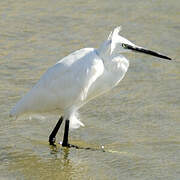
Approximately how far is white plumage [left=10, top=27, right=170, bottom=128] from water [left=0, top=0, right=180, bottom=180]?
395 millimetres

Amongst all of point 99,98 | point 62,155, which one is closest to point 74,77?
point 62,155

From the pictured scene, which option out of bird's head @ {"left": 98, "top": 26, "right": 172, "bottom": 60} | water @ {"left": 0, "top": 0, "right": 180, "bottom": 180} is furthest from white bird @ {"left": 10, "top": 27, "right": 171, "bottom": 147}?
water @ {"left": 0, "top": 0, "right": 180, "bottom": 180}

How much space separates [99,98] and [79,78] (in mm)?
Result: 1332

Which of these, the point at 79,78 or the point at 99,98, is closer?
the point at 79,78

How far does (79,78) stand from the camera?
6.04m

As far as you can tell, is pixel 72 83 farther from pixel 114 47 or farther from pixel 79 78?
pixel 114 47

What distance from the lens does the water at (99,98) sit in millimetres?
5633

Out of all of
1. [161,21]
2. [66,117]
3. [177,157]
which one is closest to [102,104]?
[66,117]

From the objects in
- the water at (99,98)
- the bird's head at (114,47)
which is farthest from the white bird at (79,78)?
the water at (99,98)

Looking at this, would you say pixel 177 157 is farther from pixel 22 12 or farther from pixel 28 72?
pixel 22 12

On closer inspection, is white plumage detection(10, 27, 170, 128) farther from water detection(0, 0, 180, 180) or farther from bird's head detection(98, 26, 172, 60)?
water detection(0, 0, 180, 180)

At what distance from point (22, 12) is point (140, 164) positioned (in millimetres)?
5444

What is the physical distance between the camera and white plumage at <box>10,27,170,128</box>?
603 centimetres

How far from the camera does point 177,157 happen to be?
18.7 feet
